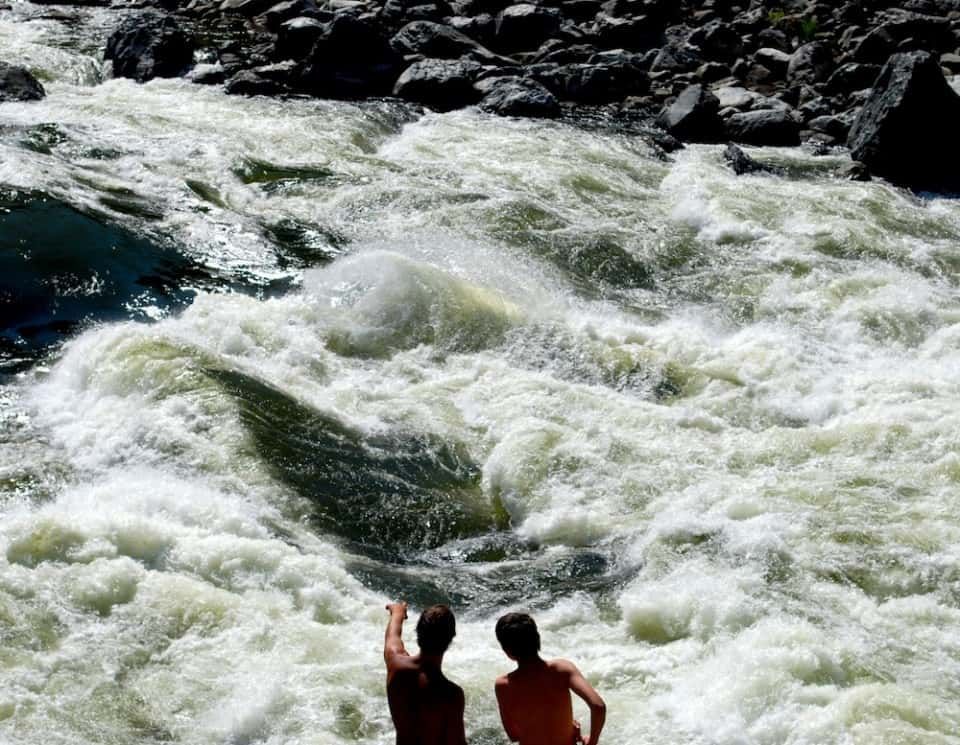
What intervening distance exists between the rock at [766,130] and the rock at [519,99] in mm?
2683

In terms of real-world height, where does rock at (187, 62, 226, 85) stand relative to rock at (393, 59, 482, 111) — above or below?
below

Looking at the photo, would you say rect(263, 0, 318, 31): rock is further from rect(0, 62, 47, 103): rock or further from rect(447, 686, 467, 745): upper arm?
rect(447, 686, 467, 745): upper arm

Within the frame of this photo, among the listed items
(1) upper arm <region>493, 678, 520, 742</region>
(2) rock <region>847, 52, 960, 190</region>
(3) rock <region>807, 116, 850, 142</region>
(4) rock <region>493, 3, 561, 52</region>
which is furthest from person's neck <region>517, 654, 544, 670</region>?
(4) rock <region>493, 3, 561, 52</region>

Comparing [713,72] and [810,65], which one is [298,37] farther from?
[810,65]

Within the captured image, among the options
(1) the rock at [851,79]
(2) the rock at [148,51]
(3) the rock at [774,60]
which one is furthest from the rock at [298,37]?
(1) the rock at [851,79]

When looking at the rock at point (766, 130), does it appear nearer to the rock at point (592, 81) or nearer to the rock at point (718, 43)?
the rock at point (592, 81)

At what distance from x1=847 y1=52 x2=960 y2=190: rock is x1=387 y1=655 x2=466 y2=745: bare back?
42.9 feet

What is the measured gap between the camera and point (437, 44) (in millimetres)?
20609

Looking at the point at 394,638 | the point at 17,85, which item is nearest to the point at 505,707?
the point at 394,638

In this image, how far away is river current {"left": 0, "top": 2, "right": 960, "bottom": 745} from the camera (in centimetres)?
680

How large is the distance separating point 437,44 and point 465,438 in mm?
12513

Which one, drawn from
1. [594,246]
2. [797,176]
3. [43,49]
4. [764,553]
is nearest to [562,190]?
[594,246]

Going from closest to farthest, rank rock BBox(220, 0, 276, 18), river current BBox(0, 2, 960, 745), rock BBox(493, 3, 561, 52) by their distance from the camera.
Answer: river current BBox(0, 2, 960, 745) < rock BBox(493, 3, 561, 52) < rock BBox(220, 0, 276, 18)

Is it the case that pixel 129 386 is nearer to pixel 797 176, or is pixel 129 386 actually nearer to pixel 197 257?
pixel 197 257
